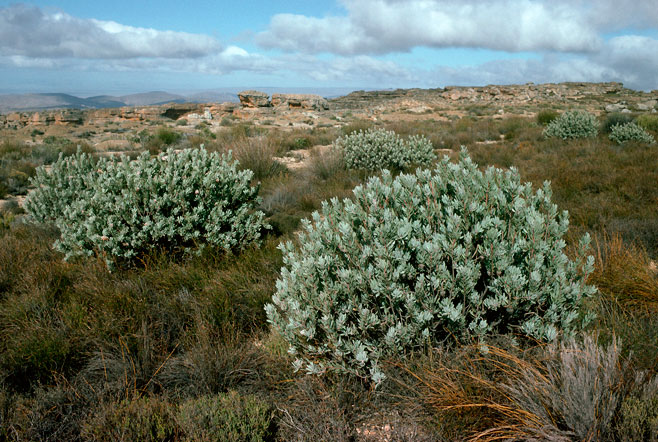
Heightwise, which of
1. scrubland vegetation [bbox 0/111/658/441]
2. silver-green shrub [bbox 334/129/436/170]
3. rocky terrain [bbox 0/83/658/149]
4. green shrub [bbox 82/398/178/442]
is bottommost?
green shrub [bbox 82/398/178/442]

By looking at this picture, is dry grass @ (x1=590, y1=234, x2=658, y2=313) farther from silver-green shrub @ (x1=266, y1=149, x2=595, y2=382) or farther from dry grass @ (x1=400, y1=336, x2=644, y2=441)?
dry grass @ (x1=400, y1=336, x2=644, y2=441)

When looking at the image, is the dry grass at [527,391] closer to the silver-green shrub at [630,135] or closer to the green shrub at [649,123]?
the silver-green shrub at [630,135]

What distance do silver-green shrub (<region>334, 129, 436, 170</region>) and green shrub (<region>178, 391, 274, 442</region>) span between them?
655cm

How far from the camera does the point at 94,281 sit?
11.0 ft

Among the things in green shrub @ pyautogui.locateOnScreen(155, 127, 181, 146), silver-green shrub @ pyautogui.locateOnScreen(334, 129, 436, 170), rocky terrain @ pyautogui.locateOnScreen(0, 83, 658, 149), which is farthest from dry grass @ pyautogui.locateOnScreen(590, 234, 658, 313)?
rocky terrain @ pyautogui.locateOnScreen(0, 83, 658, 149)

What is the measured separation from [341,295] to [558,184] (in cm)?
564

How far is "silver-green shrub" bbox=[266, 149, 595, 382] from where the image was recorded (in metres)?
2.03

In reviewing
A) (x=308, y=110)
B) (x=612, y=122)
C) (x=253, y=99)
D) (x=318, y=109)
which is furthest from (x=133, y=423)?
(x=253, y=99)

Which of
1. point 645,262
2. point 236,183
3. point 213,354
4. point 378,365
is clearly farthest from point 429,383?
point 236,183

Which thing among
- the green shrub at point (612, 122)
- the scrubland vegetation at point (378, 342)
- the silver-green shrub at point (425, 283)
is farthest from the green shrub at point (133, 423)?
the green shrub at point (612, 122)

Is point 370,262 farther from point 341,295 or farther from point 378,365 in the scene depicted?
point 378,365

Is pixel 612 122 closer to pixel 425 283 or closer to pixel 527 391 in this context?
pixel 425 283

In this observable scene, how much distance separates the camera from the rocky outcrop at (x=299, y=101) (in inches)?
1553

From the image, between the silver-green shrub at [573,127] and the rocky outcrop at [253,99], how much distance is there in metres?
31.7
